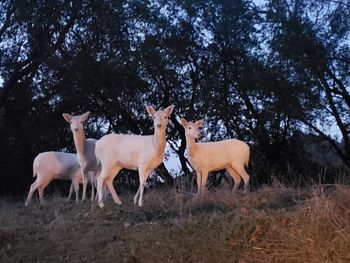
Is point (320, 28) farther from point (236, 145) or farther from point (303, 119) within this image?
point (236, 145)

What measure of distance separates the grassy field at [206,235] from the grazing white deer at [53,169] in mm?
5190

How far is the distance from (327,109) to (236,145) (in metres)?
6.64

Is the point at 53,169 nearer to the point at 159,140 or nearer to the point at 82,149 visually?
the point at 82,149

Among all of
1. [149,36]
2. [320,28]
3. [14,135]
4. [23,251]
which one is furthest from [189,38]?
[23,251]

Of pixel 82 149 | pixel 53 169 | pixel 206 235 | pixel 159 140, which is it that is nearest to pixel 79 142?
pixel 82 149

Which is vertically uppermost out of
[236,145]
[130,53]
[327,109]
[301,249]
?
[130,53]

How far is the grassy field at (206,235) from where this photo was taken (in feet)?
27.0

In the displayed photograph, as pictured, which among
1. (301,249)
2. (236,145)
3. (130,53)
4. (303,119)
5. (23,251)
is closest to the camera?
(301,249)

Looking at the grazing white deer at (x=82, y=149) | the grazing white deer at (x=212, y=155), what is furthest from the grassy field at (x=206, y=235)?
the grazing white deer at (x=212, y=155)

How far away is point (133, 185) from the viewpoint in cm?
2014

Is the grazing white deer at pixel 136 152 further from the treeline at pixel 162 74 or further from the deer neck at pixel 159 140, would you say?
the treeline at pixel 162 74

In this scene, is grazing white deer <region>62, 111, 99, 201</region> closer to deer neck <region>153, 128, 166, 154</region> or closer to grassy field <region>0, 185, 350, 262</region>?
deer neck <region>153, 128, 166, 154</region>

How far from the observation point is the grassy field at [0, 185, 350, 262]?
8.24 metres

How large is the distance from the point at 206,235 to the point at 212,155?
5.95 meters
